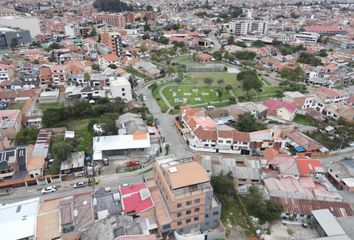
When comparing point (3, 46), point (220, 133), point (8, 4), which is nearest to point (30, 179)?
point (220, 133)

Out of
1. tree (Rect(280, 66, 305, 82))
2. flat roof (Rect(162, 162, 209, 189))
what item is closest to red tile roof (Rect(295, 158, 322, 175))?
flat roof (Rect(162, 162, 209, 189))

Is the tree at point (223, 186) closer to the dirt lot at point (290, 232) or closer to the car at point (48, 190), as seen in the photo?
the dirt lot at point (290, 232)

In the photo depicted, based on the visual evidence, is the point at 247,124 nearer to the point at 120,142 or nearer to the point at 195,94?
the point at 195,94

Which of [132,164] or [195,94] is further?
[195,94]

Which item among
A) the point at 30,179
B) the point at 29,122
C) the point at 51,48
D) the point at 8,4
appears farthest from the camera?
the point at 8,4

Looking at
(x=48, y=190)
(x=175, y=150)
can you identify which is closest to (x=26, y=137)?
(x=48, y=190)

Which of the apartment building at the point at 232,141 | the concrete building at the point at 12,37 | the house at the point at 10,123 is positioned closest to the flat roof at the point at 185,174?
the apartment building at the point at 232,141

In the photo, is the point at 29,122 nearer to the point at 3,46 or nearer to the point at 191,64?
the point at 191,64
